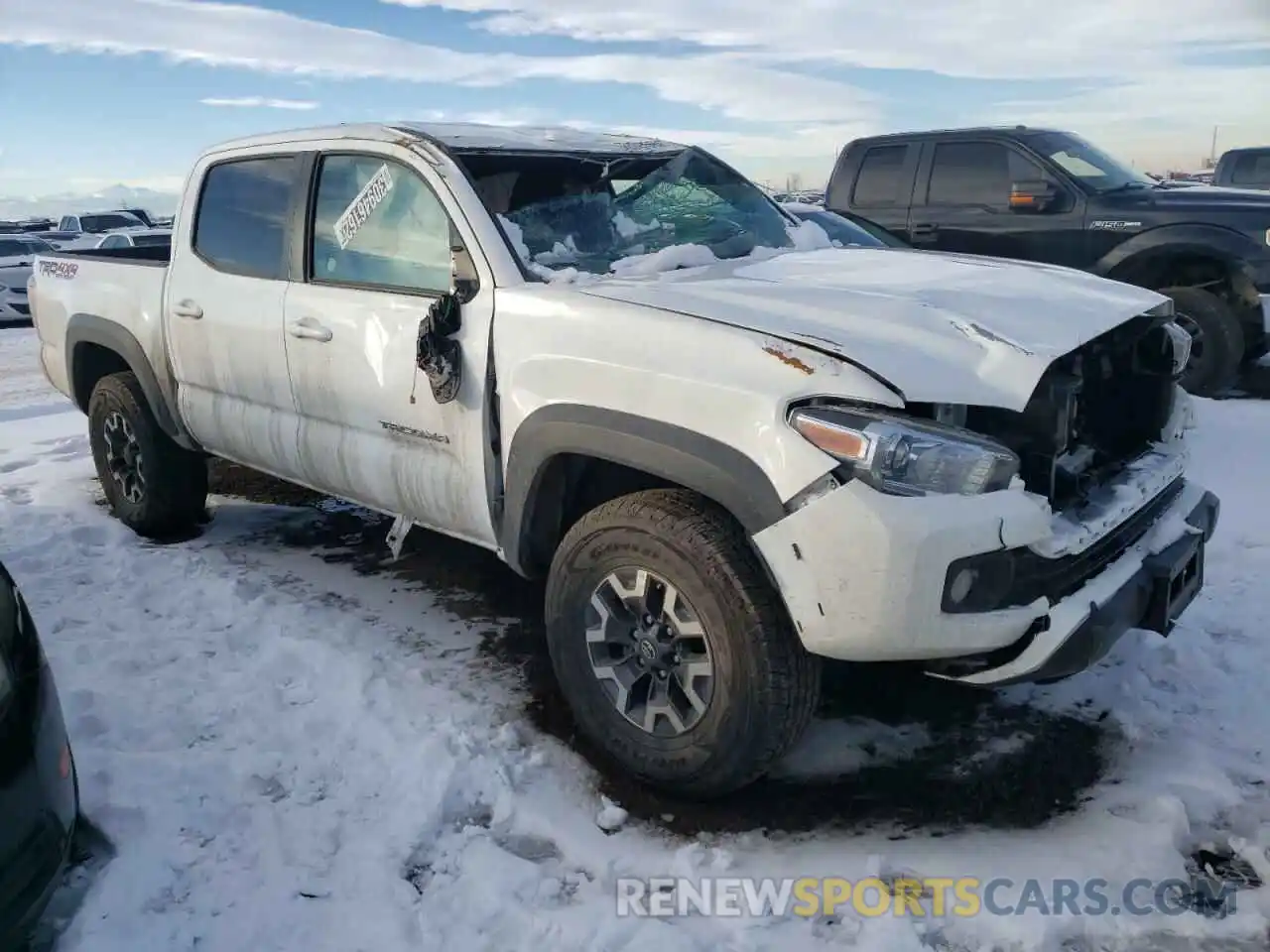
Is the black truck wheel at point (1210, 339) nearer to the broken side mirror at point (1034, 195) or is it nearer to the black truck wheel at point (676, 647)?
the broken side mirror at point (1034, 195)

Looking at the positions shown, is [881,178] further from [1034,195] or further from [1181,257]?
[1181,257]

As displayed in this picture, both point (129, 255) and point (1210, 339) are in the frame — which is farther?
point (1210, 339)

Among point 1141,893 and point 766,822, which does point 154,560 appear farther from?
point 1141,893

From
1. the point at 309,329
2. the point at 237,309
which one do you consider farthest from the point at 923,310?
the point at 237,309

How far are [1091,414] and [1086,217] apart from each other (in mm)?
5401

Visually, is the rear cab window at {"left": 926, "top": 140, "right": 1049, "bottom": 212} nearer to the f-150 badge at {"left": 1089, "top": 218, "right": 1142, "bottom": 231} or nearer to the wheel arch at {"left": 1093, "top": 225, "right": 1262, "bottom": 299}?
the f-150 badge at {"left": 1089, "top": 218, "right": 1142, "bottom": 231}

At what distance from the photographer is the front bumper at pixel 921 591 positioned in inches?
Answer: 92.5

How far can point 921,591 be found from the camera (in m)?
2.37

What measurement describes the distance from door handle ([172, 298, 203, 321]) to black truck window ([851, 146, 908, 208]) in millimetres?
6291

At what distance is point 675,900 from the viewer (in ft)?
8.34

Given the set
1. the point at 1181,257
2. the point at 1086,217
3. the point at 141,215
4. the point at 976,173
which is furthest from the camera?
the point at 141,215

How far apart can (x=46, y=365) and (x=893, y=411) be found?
500cm

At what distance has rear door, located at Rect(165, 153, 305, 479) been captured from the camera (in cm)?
412


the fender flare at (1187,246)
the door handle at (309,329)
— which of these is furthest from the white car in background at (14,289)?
the fender flare at (1187,246)
